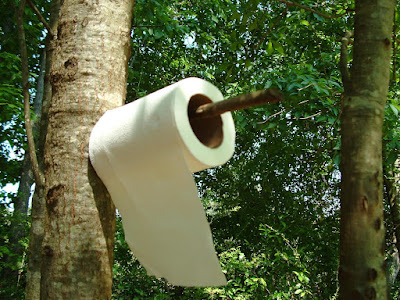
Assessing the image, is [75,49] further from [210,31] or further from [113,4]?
[210,31]

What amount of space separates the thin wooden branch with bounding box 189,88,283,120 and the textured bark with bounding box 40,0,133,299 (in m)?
0.28

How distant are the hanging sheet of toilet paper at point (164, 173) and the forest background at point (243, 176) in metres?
3.79

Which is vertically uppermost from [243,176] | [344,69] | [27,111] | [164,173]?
[243,176]

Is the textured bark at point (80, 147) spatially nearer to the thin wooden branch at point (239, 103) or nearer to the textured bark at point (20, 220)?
the thin wooden branch at point (239, 103)

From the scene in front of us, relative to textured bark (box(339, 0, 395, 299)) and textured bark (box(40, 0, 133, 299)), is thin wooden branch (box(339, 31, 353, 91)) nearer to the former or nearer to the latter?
textured bark (box(339, 0, 395, 299))

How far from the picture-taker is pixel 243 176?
789 cm

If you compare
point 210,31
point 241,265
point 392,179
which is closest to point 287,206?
point 392,179

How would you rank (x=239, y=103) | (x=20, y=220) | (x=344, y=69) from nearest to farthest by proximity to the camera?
(x=239, y=103) → (x=344, y=69) → (x=20, y=220)

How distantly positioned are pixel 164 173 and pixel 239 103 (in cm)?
24

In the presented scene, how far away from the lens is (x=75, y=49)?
1140 mm

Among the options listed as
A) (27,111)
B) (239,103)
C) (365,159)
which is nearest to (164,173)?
(239,103)

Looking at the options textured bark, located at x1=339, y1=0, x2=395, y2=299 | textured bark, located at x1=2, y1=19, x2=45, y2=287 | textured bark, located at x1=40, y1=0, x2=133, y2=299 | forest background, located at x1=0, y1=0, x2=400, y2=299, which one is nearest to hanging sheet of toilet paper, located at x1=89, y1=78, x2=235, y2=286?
textured bark, located at x1=40, y1=0, x2=133, y2=299

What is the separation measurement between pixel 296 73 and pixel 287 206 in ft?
12.0

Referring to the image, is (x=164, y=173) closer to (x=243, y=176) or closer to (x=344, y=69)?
(x=344, y=69)
